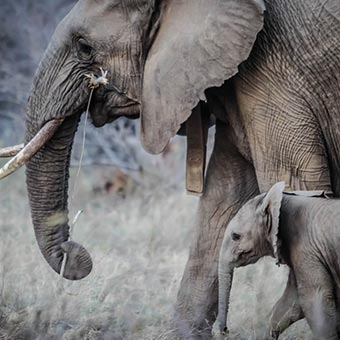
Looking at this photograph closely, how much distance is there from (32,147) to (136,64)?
1.94 feet

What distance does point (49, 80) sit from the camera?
6715 mm

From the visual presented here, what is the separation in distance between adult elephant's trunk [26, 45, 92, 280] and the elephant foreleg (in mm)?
686

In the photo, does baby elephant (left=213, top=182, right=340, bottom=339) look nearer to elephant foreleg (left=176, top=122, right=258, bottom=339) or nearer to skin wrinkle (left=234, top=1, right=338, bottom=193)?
skin wrinkle (left=234, top=1, right=338, bottom=193)

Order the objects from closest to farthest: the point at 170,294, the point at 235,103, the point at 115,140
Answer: the point at 235,103 < the point at 170,294 < the point at 115,140

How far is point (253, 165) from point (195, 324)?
88 cm

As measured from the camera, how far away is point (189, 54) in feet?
21.2

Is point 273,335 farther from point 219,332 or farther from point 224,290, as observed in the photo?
point 224,290

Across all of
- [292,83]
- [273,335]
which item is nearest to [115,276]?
[273,335]

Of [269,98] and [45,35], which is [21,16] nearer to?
[45,35]

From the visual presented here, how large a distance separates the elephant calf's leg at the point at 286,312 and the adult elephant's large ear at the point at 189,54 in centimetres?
83

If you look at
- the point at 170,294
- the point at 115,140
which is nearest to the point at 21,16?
the point at 115,140

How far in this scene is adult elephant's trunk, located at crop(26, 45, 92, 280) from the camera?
6730 mm

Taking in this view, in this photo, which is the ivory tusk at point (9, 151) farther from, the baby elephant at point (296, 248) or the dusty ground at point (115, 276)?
the baby elephant at point (296, 248)

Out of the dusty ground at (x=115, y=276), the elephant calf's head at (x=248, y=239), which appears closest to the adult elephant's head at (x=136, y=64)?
the dusty ground at (x=115, y=276)
